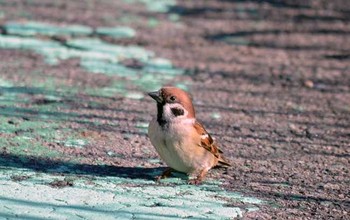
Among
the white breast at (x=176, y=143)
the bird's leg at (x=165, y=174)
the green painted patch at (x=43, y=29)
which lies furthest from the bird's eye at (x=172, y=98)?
the green painted patch at (x=43, y=29)

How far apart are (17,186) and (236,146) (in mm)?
2227

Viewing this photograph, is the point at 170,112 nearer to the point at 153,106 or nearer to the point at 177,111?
the point at 177,111

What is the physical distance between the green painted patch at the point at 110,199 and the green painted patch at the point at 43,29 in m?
5.31

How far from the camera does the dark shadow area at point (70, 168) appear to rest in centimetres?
615

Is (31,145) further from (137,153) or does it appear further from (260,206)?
(260,206)

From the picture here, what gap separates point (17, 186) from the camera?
565 cm

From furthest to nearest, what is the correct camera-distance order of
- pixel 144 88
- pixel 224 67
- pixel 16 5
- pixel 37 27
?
pixel 16 5 → pixel 37 27 → pixel 224 67 → pixel 144 88

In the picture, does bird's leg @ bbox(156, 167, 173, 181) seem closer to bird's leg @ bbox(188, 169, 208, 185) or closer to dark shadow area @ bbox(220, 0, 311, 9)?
bird's leg @ bbox(188, 169, 208, 185)

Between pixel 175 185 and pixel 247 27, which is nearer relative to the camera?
pixel 175 185

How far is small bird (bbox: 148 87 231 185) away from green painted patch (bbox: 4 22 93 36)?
5.38 meters

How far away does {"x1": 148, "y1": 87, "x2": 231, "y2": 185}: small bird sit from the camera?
19.1 ft

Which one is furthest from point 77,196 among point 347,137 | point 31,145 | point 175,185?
point 347,137

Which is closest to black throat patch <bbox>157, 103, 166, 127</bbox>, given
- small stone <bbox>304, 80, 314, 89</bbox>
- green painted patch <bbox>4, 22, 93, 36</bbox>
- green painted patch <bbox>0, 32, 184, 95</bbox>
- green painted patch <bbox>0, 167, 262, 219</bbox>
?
green painted patch <bbox>0, 167, 262, 219</bbox>

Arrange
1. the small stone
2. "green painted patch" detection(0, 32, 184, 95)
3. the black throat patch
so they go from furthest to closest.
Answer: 1. the small stone
2. "green painted patch" detection(0, 32, 184, 95)
3. the black throat patch
